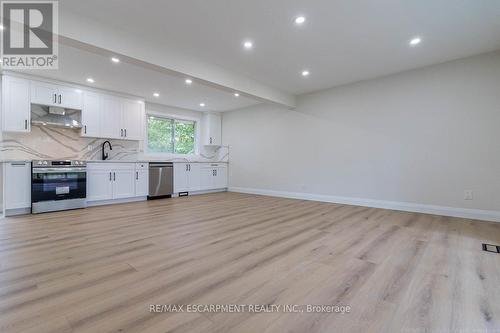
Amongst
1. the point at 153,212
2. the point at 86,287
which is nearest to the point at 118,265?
the point at 86,287

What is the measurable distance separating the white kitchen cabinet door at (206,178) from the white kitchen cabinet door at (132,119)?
1918 mm

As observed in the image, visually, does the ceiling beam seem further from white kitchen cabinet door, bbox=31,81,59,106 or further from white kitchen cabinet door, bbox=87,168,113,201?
white kitchen cabinet door, bbox=87,168,113,201

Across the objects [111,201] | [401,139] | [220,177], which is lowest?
[111,201]

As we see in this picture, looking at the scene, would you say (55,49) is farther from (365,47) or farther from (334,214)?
(334,214)

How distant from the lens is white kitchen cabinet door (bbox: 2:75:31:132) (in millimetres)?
3879

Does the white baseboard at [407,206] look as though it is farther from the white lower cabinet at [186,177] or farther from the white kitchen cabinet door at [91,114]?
the white kitchen cabinet door at [91,114]

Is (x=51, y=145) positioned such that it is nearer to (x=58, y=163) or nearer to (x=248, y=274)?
(x=58, y=163)

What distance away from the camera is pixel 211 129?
7.17 metres

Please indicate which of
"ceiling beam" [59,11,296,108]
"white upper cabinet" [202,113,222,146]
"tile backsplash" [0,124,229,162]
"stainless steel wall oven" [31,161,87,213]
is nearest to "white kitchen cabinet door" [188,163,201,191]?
"white upper cabinet" [202,113,222,146]

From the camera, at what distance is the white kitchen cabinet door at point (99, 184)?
177 inches

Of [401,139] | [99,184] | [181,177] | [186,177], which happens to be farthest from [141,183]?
[401,139]

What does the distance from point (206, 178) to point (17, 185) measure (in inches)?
153

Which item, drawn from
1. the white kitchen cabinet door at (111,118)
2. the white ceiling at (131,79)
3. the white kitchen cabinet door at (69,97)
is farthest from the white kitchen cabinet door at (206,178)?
the white kitchen cabinet door at (69,97)

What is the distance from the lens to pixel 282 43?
319cm
